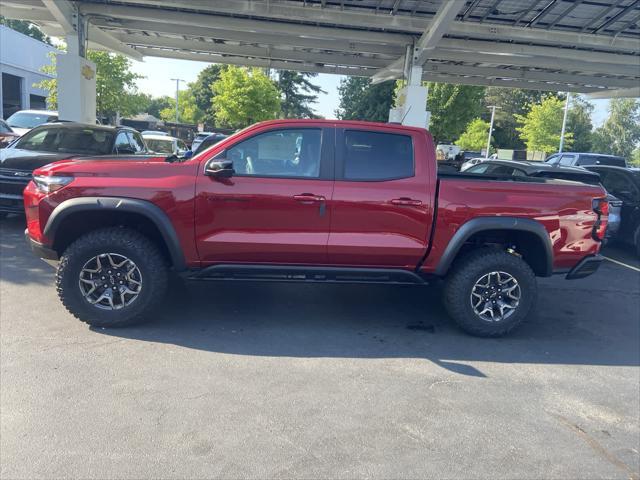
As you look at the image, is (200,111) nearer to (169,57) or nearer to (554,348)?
(169,57)

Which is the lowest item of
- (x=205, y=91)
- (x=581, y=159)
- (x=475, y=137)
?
A: (x=581, y=159)

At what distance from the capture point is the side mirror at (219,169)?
178 inches

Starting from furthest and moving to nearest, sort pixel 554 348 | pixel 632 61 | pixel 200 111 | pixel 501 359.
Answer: pixel 200 111 < pixel 632 61 < pixel 554 348 < pixel 501 359

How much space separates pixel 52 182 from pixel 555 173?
302 inches

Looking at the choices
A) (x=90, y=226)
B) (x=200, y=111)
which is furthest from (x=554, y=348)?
(x=200, y=111)

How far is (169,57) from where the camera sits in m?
20.2

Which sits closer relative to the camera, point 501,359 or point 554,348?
point 501,359

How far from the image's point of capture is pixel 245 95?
35094mm

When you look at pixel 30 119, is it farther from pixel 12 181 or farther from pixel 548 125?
pixel 548 125

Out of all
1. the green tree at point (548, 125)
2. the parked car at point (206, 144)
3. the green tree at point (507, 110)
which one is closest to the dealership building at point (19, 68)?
the parked car at point (206, 144)

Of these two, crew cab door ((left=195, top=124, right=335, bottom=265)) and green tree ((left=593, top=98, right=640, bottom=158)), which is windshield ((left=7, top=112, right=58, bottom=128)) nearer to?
crew cab door ((left=195, top=124, right=335, bottom=265))

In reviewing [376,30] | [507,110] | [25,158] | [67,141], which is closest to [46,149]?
[67,141]

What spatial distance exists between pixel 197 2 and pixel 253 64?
8.07 m

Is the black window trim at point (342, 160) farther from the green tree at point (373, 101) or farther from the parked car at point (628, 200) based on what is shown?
the green tree at point (373, 101)
